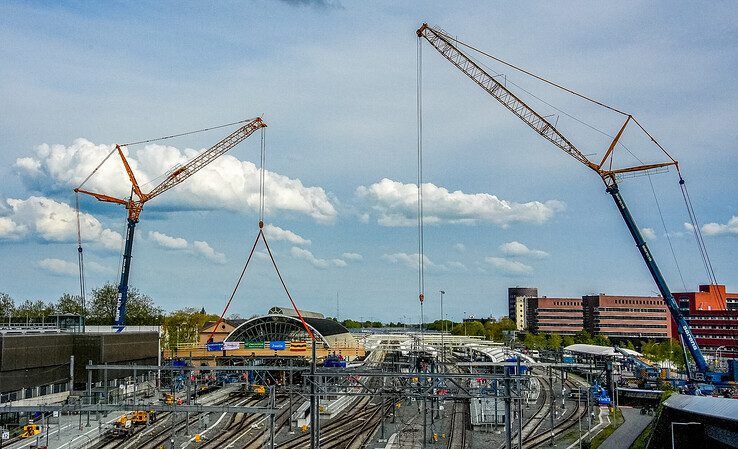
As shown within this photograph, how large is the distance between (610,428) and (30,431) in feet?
136

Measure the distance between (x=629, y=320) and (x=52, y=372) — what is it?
413 ft

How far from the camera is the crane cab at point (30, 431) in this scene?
139 feet

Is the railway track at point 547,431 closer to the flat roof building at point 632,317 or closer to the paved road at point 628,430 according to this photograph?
the paved road at point 628,430

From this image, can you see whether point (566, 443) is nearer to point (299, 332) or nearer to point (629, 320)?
point (299, 332)

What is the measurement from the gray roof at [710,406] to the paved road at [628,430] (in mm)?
8586

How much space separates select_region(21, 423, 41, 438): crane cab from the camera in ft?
139

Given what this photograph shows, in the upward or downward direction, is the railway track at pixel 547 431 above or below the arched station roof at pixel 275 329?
below

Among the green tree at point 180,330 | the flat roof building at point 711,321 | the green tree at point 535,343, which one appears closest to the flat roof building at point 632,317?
the flat roof building at point 711,321

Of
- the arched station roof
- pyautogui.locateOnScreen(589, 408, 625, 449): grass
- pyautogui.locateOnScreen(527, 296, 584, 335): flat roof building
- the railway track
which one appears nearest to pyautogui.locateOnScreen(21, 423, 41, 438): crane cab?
the railway track

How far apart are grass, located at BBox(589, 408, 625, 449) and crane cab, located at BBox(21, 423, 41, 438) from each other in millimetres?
36196

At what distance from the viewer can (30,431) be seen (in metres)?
42.8

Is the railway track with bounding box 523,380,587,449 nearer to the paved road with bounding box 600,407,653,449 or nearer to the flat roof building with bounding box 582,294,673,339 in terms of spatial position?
the paved road with bounding box 600,407,653,449

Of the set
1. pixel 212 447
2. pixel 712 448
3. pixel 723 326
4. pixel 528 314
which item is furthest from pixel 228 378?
pixel 528 314

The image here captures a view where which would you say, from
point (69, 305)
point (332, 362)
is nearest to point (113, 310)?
point (69, 305)
